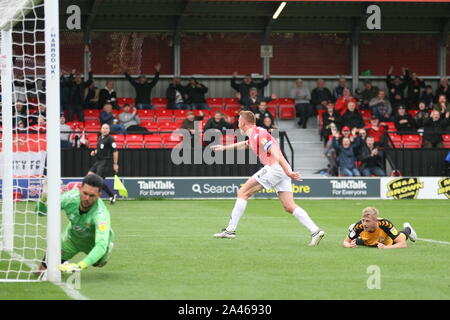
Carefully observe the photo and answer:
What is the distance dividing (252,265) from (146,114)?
20.0 metres

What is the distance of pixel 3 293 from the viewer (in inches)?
306

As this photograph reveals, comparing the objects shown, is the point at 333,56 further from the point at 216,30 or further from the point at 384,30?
the point at 216,30

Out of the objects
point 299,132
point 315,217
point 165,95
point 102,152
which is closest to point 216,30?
point 165,95

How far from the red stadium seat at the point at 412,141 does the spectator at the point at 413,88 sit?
3686mm

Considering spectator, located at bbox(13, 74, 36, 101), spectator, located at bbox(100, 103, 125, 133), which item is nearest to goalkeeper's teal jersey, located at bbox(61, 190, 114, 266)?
spectator, located at bbox(13, 74, 36, 101)

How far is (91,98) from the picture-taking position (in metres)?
29.3

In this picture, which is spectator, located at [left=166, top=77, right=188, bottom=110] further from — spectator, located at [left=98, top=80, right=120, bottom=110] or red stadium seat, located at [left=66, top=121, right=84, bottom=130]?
red stadium seat, located at [left=66, top=121, right=84, bottom=130]

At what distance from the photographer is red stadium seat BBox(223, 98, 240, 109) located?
31375 mm

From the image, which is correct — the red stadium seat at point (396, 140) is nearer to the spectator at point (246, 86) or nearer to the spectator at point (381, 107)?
the spectator at point (381, 107)

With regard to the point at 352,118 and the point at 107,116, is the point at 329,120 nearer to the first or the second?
the point at 352,118

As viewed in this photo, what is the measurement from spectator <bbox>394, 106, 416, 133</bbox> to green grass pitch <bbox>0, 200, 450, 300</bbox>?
11440 mm

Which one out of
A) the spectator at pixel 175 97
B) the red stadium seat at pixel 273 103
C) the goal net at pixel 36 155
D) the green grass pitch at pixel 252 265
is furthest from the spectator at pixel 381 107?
the goal net at pixel 36 155

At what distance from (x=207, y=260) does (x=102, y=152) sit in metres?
11.8

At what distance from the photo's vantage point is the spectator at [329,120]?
27.8m
